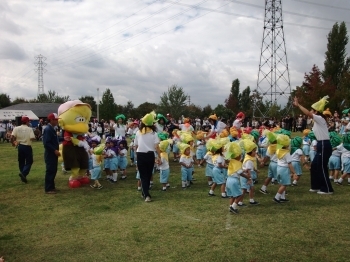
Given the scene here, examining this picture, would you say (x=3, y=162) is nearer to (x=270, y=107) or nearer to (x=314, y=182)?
(x=314, y=182)

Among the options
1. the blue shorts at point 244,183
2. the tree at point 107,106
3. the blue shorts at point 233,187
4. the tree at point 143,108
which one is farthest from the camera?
the tree at point 143,108

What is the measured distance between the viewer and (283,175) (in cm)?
762

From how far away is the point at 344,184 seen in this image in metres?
9.41

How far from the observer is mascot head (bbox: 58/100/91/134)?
327 inches

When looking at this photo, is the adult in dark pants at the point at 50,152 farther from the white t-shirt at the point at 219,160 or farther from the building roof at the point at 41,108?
the building roof at the point at 41,108

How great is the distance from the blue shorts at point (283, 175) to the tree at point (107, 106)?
46257mm

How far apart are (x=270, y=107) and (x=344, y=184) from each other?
123 feet

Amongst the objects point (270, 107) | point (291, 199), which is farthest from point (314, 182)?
point (270, 107)

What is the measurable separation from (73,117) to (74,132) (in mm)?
380

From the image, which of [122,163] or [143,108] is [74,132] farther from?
[143,108]

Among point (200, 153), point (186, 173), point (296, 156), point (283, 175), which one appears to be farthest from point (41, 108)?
point (283, 175)

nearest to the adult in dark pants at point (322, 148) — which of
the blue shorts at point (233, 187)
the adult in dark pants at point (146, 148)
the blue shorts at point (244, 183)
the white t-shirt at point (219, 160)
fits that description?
A: the blue shorts at point (244, 183)

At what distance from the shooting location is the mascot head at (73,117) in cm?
830

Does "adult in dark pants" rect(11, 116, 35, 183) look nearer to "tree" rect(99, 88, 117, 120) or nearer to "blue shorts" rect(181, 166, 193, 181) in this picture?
"blue shorts" rect(181, 166, 193, 181)
